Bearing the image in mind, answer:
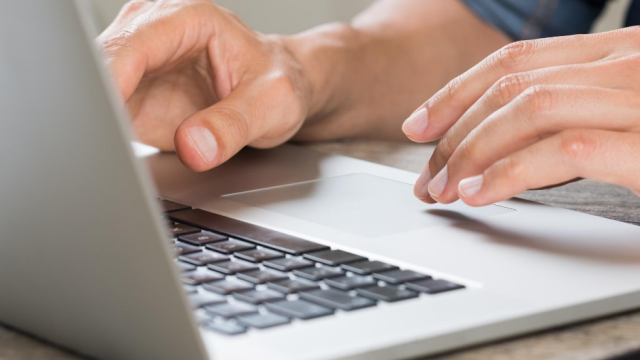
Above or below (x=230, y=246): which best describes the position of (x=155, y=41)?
above

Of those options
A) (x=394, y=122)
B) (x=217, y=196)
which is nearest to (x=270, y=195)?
(x=217, y=196)

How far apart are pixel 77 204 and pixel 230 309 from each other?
0.07 meters

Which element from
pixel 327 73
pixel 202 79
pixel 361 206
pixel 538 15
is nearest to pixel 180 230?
pixel 361 206

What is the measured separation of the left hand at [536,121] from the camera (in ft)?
1.45

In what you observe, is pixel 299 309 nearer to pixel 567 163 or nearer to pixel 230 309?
pixel 230 309

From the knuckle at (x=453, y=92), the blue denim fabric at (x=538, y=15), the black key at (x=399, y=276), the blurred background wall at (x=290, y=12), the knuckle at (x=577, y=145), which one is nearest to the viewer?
the black key at (x=399, y=276)

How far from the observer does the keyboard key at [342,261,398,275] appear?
34 cm

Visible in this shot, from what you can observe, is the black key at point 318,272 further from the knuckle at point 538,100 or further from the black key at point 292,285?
the knuckle at point 538,100

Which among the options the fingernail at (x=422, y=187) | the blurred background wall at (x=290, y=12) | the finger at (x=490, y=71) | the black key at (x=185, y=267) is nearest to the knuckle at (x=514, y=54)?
the finger at (x=490, y=71)

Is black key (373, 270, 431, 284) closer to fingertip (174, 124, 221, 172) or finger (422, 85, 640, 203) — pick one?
finger (422, 85, 640, 203)

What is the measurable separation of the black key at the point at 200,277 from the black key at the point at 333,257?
0.05 metres

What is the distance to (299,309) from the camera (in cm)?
29

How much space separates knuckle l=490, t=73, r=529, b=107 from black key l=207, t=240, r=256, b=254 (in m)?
0.22

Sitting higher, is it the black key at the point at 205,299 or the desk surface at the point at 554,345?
the black key at the point at 205,299
